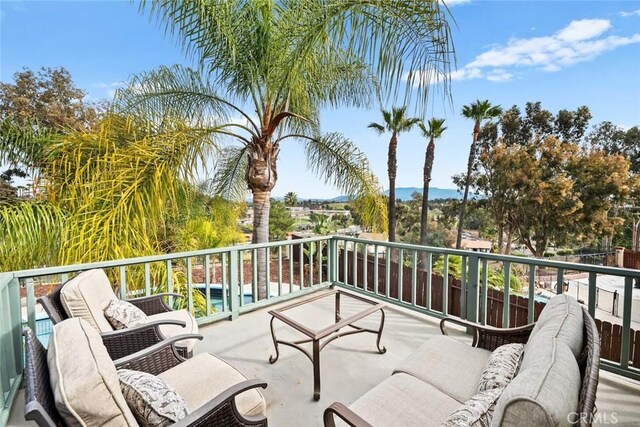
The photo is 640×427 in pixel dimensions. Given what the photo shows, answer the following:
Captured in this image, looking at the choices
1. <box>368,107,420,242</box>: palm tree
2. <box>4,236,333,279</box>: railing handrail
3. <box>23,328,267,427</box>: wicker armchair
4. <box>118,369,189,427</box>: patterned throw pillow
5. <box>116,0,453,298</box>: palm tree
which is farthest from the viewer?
<box>368,107,420,242</box>: palm tree

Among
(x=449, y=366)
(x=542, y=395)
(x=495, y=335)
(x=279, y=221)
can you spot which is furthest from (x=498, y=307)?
(x=279, y=221)

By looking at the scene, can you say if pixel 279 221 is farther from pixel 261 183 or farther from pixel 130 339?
pixel 130 339

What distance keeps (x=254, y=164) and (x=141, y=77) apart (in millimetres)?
2079

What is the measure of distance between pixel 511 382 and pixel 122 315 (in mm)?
2454

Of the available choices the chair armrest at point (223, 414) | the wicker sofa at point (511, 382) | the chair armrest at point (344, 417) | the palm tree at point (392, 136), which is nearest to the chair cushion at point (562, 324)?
the wicker sofa at point (511, 382)

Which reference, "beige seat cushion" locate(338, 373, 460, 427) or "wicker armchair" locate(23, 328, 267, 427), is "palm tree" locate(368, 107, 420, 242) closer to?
"beige seat cushion" locate(338, 373, 460, 427)

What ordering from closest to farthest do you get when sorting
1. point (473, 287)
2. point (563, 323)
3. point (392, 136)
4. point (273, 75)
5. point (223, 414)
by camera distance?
point (223, 414)
point (563, 323)
point (473, 287)
point (273, 75)
point (392, 136)

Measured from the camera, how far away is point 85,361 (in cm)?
107

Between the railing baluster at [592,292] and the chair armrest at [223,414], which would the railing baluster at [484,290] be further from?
the chair armrest at [223,414]

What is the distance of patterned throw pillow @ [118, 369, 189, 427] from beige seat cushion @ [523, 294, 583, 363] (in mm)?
1455

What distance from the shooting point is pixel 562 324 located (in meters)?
1.36

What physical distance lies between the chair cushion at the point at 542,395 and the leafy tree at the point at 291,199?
1843cm

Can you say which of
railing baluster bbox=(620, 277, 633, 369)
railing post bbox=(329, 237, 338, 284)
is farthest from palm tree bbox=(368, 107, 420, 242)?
railing baluster bbox=(620, 277, 633, 369)

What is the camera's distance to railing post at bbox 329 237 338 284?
14.8 ft
